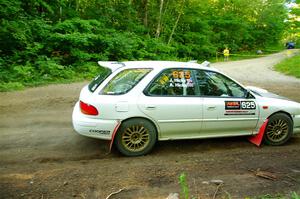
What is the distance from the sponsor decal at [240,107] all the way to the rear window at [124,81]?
1.62m

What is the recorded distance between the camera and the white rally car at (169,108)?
4926 mm

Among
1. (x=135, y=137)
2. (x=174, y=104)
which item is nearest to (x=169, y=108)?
(x=174, y=104)

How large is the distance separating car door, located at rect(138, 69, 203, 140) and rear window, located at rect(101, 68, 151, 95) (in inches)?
9.7

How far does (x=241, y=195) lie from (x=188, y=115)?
5.63 ft

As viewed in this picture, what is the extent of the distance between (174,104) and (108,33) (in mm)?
13248

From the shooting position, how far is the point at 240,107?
5.49m

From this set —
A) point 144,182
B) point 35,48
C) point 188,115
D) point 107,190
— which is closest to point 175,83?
point 188,115

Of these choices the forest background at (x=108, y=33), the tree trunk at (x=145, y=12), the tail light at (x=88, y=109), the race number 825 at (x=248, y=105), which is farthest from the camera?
the tree trunk at (x=145, y=12)

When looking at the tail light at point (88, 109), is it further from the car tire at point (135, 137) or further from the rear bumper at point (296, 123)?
the rear bumper at point (296, 123)

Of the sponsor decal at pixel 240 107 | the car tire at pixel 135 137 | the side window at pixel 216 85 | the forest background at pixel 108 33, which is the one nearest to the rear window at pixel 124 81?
the car tire at pixel 135 137

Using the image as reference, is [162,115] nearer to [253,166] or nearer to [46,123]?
[253,166]

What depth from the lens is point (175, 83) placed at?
17.3 ft

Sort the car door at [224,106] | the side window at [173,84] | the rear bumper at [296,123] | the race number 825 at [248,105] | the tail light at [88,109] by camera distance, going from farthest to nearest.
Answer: the rear bumper at [296,123], the race number 825 at [248,105], the car door at [224,106], the side window at [173,84], the tail light at [88,109]

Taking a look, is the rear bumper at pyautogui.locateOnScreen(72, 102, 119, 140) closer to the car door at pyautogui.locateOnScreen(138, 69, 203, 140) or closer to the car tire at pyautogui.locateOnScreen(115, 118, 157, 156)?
the car tire at pyautogui.locateOnScreen(115, 118, 157, 156)
